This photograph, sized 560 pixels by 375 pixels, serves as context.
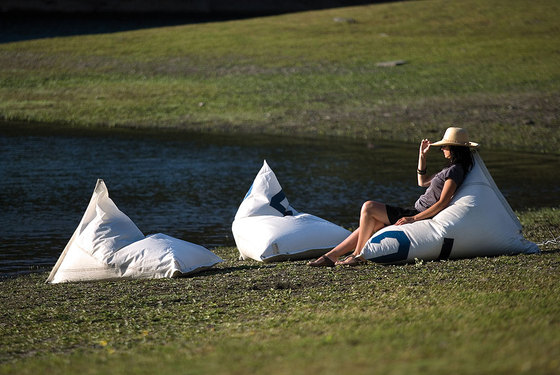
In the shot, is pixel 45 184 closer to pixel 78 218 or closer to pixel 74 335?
pixel 78 218

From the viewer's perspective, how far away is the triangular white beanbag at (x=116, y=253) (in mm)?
8312

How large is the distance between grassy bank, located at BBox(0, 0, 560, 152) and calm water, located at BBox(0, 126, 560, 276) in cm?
254

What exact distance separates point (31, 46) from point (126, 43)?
4.05 metres

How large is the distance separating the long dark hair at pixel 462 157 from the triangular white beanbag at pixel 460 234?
180 mm

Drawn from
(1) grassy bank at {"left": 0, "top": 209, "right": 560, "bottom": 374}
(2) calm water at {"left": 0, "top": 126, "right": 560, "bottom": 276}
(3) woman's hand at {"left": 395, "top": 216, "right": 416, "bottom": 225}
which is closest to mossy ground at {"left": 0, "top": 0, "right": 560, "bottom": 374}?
(1) grassy bank at {"left": 0, "top": 209, "right": 560, "bottom": 374}

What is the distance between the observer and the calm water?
41.9 ft

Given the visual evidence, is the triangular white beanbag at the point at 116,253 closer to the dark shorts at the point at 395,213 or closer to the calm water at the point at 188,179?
the calm water at the point at 188,179

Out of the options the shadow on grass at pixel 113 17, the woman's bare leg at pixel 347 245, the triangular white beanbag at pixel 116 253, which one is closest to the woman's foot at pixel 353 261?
the woman's bare leg at pixel 347 245

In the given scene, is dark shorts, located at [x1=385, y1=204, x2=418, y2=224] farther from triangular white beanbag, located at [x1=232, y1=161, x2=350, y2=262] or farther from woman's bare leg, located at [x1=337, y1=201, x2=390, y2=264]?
triangular white beanbag, located at [x1=232, y1=161, x2=350, y2=262]

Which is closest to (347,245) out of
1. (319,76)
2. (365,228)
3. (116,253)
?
(365,228)

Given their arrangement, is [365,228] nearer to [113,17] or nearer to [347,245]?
[347,245]

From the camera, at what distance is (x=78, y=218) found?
13.2m

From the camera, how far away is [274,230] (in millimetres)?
9297

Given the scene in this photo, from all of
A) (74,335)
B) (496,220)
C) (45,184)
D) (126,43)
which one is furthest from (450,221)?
(126,43)
